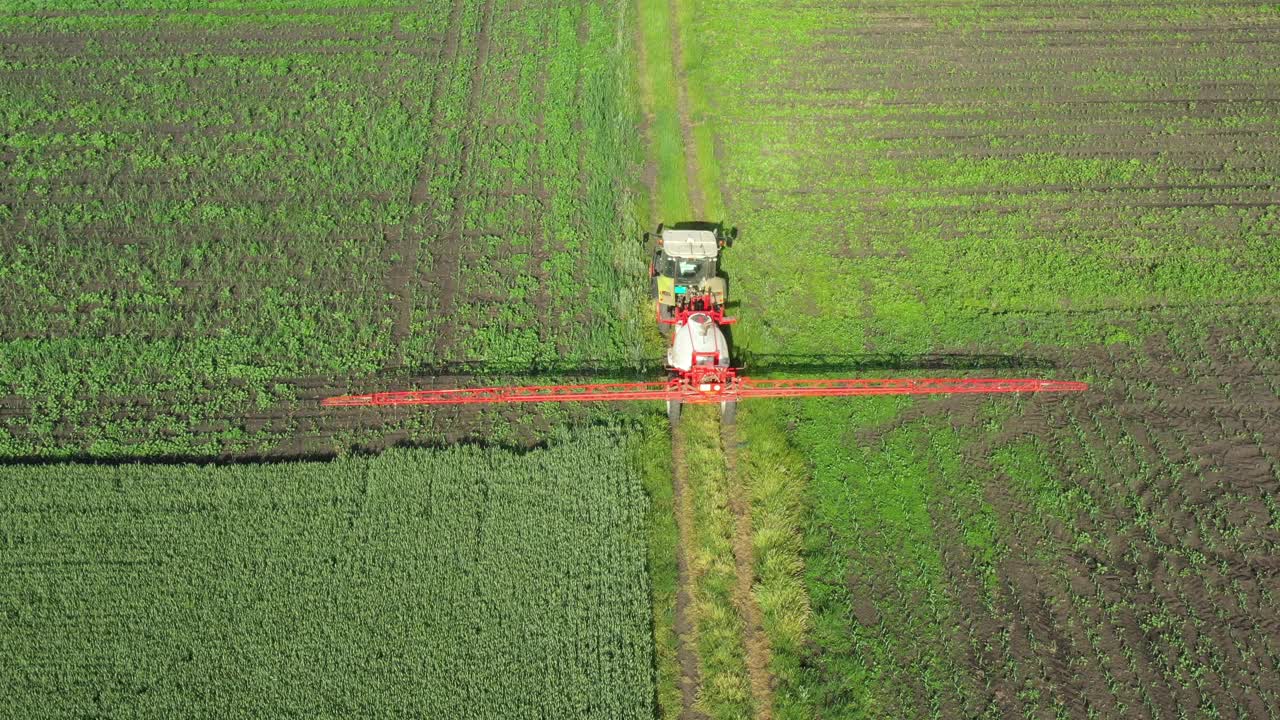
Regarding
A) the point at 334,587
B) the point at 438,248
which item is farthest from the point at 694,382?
the point at 438,248

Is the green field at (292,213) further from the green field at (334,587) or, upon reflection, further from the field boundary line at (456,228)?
the green field at (334,587)

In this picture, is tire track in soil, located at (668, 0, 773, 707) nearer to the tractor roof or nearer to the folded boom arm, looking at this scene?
the folded boom arm

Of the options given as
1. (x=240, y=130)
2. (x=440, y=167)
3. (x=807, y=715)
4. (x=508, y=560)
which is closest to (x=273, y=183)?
(x=240, y=130)

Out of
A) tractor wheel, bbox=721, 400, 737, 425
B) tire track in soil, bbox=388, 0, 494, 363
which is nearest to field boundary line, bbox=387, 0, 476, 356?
tire track in soil, bbox=388, 0, 494, 363

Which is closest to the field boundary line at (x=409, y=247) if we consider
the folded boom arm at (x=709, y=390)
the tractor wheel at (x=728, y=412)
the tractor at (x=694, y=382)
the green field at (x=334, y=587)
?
the folded boom arm at (x=709, y=390)

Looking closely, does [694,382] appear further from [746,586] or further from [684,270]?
[746,586]
